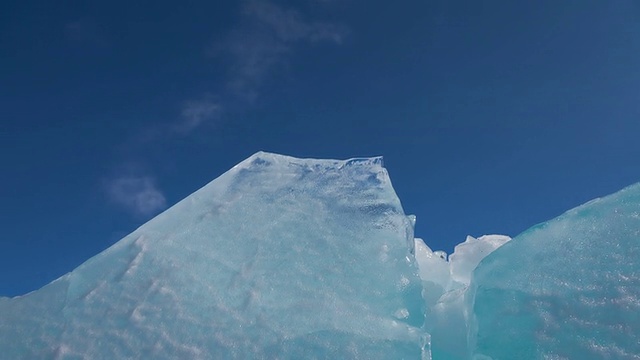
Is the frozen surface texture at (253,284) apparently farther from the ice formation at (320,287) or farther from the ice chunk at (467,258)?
the ice chunk at (467,258)

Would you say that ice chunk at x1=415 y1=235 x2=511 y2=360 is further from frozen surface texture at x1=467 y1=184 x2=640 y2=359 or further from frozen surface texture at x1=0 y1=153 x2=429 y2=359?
frozen surface texture at x1=0 y1=153 x2=429 y2=359

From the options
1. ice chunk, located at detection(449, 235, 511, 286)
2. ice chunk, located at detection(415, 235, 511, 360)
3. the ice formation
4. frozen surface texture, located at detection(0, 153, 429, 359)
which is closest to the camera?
the ice formation

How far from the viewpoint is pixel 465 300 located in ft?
13.9

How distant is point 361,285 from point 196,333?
1.08 meters

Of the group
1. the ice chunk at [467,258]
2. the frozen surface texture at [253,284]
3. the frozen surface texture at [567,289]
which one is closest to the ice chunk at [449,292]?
the ice chunk at [467,258]

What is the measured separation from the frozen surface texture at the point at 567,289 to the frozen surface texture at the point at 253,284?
0.48 metres

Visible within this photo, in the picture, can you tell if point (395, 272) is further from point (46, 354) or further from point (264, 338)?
point (46, 354)

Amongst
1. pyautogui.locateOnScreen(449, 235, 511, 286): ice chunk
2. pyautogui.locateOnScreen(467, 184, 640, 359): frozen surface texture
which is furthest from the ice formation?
pyautogui.locateOnScreen(449, 235, 511, 286): ice chunk

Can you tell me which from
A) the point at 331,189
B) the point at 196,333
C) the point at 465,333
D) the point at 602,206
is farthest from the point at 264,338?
the point at 602,206

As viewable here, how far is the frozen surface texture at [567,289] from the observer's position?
3.13 m

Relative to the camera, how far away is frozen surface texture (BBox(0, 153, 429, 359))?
3566 mm

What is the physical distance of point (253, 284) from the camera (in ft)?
12.8

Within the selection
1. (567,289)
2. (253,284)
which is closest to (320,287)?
(253,284)

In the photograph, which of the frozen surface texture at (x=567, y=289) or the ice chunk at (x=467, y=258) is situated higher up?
the ice chunk at (x=467, y=258)
